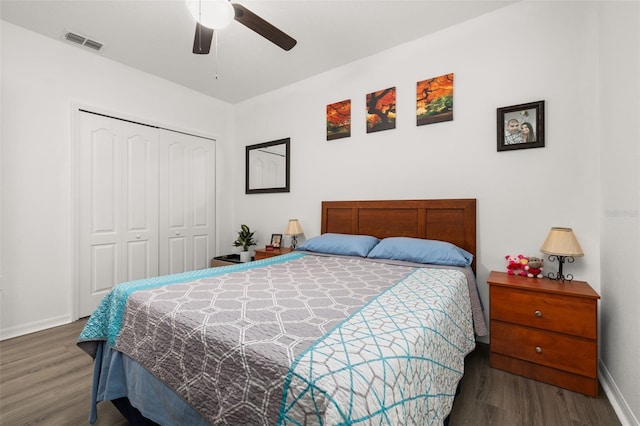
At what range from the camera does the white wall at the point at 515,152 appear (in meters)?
1.73

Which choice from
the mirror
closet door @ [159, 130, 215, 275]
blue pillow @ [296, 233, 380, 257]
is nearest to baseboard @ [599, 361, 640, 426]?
blue pillow @ [296, 233, 380, 257]

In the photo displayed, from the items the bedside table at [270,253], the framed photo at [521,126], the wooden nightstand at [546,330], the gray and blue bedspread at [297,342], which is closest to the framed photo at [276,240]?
the bedside table at [270,253]

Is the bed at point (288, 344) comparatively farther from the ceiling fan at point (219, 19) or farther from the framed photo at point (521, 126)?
the ceiling fan at point (219, 19)

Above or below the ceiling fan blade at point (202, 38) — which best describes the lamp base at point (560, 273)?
below

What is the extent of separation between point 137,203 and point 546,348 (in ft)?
13.2

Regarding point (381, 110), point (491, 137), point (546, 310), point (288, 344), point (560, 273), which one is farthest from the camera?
point (381, 110)

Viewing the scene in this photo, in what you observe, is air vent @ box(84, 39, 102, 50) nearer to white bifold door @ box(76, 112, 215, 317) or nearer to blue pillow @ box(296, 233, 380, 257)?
white bifold door @ box(76, 112, 215, 317)

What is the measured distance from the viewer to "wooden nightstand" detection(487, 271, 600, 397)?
170cm

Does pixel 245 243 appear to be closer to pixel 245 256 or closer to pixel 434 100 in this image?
pixel 245 256

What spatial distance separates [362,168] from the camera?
10.2 feet

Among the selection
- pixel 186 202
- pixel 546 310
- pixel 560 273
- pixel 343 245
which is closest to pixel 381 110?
Answer: pixel 343 245

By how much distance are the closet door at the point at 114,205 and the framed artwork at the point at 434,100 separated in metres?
3.09

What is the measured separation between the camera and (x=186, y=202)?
390cm

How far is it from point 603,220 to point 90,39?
14.9ft
